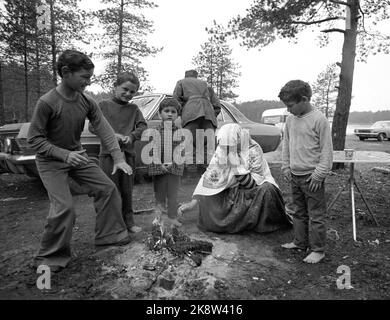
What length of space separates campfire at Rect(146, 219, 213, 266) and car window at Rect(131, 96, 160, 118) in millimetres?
3040

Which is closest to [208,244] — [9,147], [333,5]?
[9,147]

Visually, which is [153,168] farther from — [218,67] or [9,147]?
[218,67]

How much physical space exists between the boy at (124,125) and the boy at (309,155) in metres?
1.59

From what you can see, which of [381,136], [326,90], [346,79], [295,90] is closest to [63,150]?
[295,90]

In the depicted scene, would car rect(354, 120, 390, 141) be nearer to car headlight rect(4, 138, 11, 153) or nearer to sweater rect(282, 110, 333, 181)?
sweater rect(282, 110, 333, 181)

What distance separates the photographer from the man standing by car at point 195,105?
17.6ft

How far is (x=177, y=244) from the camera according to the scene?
2.96 metres

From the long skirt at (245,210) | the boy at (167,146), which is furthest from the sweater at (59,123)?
the long skirt at (245,210)

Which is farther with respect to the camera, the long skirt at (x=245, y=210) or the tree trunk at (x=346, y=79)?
the tree trunk at (x=346, y=79)

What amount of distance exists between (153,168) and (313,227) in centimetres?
A: 178

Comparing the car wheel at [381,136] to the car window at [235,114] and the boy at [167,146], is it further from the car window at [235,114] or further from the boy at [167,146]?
the boy at [167,146]

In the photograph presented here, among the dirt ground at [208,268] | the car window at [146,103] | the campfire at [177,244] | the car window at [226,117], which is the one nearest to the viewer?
the dirt ground at [208,268]

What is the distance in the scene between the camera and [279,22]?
769 cm

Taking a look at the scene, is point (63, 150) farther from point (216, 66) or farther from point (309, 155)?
point (216, 66)
